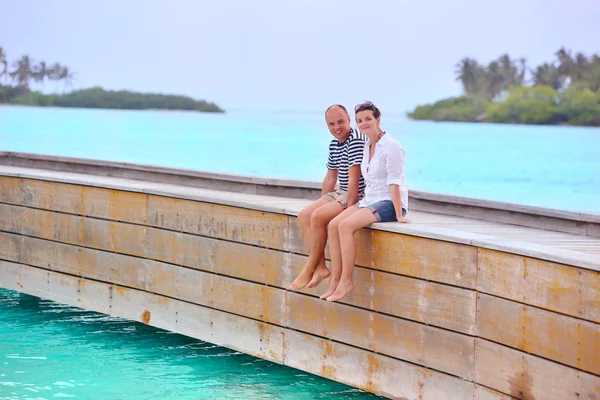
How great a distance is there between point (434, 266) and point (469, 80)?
12251 centimetres

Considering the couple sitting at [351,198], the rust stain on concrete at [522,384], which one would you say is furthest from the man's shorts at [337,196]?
the rust stain on concrete at [522,384]

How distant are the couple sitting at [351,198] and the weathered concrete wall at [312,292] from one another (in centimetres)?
22

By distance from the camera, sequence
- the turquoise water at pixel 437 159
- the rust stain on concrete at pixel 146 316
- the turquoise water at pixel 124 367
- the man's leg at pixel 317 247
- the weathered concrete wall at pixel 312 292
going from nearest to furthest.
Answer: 1. the weathered concrete wall at pixel 312 292
2. the man's leg at pixel 317 247
3. the turquoise water at pixel 124 367
4. the rust stain on concrete at pixel 146 316
5. the turquoise water at pixel 437 159

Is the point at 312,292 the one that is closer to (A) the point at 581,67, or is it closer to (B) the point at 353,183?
(B) the point at 353,183

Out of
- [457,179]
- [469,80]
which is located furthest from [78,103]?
[457,179]

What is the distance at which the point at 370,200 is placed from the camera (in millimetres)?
7395

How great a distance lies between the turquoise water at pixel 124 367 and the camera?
8.38 m

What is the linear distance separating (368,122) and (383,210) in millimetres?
615

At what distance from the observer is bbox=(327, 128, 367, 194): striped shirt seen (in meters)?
7.64

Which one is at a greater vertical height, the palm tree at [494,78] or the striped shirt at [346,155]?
the palm tree at [494,78]

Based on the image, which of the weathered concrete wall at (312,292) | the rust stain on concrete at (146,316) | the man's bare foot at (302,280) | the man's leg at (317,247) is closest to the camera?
the weathered concrete wall at (312,292)

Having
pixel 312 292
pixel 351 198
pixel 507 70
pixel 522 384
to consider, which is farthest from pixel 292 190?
pixel 507 70

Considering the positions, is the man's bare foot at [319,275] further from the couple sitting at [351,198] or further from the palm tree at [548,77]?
the palm tree at [548,77]

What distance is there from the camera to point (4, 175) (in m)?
10.5
